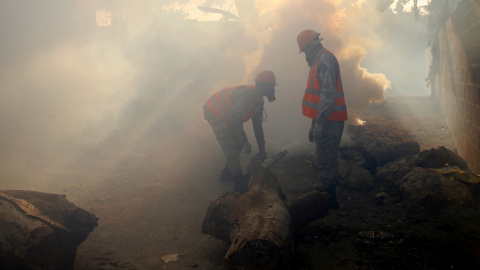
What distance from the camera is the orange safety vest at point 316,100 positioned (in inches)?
159

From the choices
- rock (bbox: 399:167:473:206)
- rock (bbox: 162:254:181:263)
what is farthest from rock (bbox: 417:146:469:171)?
rock (bbox: 162:254:181:263)

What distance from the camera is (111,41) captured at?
1136cm

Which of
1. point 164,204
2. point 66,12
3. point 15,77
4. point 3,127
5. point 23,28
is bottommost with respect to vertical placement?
point 164,204

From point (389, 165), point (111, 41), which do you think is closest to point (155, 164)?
point (389, 165)

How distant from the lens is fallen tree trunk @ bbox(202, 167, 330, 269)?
257 centimetres

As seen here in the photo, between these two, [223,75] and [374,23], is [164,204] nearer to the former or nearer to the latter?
[223,75]

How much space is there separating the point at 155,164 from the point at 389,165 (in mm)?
4313

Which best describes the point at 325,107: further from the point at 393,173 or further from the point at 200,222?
the point at 200,222

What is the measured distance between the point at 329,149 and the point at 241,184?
5.47 ft

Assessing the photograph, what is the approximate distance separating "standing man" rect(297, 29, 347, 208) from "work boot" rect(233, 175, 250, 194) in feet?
4.38

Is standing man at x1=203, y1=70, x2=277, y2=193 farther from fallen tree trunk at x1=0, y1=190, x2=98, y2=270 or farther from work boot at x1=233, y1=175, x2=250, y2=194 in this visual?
fallen tree trunk at x1=0, y1=190, x2=98, y2=270

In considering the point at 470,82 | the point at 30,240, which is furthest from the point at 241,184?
the point at 470,82

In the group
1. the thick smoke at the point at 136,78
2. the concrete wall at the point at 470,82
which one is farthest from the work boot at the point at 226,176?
the concrete wall at the point at 470,82

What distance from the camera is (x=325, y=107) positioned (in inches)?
155
